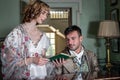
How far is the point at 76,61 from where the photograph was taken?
2492mm

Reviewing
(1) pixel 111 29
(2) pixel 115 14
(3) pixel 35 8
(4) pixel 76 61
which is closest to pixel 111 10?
(2) pixel 115 14

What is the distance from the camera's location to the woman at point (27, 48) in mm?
2293

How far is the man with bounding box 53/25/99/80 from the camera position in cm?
232

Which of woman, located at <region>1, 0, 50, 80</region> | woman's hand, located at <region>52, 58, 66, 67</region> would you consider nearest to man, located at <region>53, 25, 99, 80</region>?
woman's hand, located at <region>52, 58, 66, 67</region>

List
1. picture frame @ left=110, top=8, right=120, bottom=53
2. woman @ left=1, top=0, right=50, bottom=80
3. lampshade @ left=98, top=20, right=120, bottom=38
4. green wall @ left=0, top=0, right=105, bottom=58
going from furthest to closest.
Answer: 1. green wall @ left=0, top=0, right=105, bottom=58
2. picture frame @ left=110, top=8, right=120, bottom=53
3. lampshade @ left=98, top=20, right=120, bottom=38
4. woman @ left=1, top=0, right=50, bottom=80

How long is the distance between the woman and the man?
6.3 inches

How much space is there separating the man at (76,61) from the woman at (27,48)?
0.16m

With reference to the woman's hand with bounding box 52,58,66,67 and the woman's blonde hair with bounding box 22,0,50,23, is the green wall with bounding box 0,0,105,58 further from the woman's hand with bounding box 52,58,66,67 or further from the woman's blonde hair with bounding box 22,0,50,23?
the woman's hand with bounding box 52,58,66,67

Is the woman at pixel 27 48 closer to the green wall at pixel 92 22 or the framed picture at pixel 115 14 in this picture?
the framed picture at pixel 115 14

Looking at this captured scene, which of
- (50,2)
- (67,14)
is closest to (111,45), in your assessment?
(67,14)

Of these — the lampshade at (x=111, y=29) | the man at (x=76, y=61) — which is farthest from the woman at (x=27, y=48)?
the lampshade at (x=111, y=29)

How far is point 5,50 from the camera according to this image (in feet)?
7.71

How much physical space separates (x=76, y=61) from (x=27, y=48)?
1.45 ft

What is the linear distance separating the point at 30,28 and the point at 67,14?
2.69m
